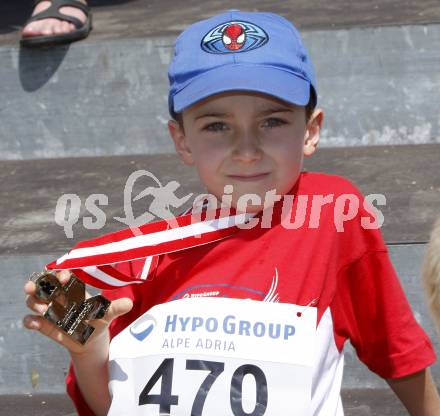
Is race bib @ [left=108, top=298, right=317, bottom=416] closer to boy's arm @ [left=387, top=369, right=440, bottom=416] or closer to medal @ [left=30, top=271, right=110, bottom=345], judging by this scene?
medal @ [left=30, top=271, right=110, bottom=345]

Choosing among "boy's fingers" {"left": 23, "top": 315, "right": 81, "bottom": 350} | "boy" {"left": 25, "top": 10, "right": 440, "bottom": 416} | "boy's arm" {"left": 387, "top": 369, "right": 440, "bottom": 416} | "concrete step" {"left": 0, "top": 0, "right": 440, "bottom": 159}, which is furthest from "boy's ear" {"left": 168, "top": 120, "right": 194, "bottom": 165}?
"concrete step" {"left": 0, "top": 0, "right": 440, "bottom": 159}

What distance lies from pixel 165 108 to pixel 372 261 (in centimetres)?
198

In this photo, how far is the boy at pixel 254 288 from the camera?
5.30ft

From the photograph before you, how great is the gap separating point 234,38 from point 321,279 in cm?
43

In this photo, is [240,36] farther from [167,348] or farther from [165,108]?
[165,108]

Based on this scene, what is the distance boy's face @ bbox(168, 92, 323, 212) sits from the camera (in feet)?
5.51

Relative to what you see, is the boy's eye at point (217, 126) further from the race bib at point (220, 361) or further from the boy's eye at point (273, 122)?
the race bib at point (220, 361)

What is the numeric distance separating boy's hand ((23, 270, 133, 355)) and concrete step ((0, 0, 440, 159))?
1.95 meters

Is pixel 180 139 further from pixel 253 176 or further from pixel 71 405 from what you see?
pixel 71 405

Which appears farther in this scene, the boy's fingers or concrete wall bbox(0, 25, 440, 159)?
concrete wall bbox(0, 25, 440, 159)

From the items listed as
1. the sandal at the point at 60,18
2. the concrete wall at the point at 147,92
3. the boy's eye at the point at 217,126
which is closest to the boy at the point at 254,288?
the boy's eye at the point at 217,126

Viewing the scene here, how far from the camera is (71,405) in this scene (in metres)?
2.72

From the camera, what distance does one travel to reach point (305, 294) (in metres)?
1.66

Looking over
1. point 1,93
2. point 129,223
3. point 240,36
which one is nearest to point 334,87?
point 129,223
